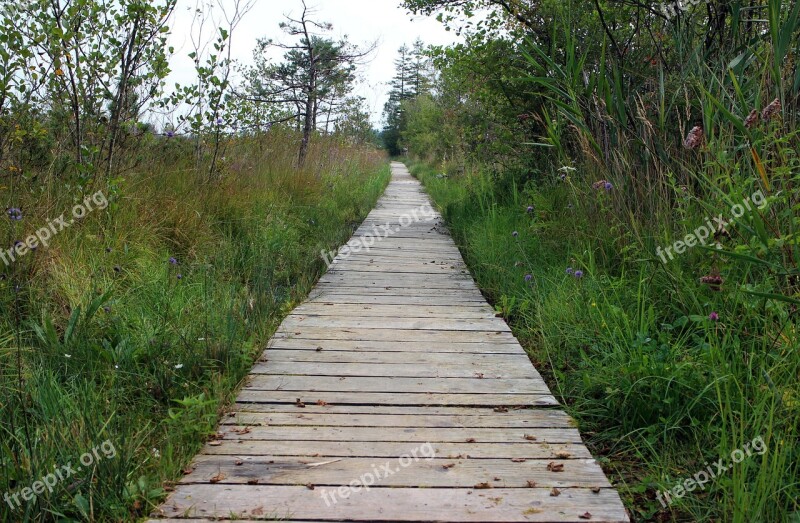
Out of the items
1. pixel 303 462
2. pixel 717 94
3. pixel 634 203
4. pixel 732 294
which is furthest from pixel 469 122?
pixel 303 462

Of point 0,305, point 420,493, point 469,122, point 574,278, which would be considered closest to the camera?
point 420,493

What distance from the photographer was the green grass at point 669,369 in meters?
1.74

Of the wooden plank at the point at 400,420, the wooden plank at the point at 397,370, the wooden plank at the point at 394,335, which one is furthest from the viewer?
the wooden plank at the point at 394,335

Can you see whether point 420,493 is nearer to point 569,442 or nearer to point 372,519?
point 372,519

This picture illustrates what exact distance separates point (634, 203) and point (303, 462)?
8.54 ft

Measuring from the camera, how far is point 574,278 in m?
3.51

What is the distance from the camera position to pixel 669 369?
223 centimetres

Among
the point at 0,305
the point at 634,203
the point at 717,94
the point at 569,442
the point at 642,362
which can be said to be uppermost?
the point at 717,94
